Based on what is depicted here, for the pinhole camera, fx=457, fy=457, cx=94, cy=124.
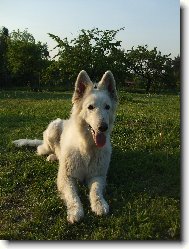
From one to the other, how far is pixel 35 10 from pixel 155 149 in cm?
194

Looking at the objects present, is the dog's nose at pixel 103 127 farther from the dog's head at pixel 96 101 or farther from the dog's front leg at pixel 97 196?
the dog's front leg at pixel 97 196

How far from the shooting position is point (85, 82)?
4.20 metres

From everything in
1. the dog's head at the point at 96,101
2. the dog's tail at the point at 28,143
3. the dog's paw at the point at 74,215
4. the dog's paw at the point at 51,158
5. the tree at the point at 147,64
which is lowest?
the dog's paw at the point at 74,215

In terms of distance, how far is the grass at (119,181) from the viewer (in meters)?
3.62

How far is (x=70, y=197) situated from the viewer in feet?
13.0

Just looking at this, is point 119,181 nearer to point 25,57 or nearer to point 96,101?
point 96,101

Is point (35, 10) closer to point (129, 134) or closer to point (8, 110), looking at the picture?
point (129, 134)

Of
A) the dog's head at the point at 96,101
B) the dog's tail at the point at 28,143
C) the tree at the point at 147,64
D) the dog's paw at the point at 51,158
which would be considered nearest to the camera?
the dog's head at the point at 96,101

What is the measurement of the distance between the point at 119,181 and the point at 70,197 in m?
0.62

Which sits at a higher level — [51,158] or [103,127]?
[103,127]

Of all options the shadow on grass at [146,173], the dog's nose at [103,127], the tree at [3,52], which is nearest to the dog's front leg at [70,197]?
the shadow on grass at [146,173]

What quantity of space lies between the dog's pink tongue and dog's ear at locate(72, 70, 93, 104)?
1.36 feet

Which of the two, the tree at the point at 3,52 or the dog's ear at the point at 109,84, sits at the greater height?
the tree at the point at 3,52

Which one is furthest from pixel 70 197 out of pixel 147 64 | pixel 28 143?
pixel 28 143
